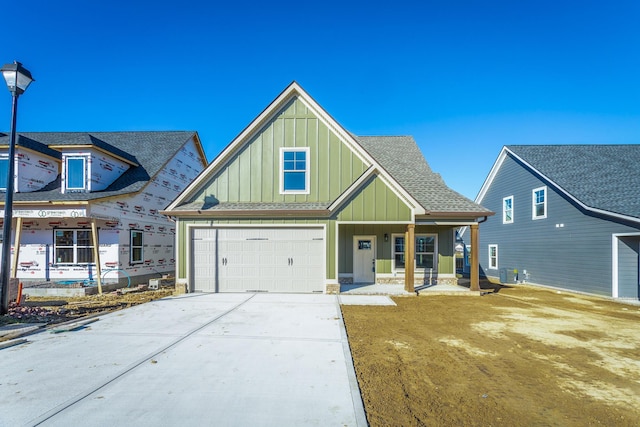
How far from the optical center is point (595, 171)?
15172 mm

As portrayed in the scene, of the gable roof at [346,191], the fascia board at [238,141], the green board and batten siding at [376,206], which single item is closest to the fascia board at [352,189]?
the gable roof at [346,191]

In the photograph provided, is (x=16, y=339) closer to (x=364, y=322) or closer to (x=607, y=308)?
(x=364, y=322)

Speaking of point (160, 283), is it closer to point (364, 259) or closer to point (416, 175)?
point (364, 259)

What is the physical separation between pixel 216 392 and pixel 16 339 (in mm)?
5171

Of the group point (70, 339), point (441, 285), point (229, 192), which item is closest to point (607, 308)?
point (441, 285)

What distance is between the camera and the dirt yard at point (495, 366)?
377 cm

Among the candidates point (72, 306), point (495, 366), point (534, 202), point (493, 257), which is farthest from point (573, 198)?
point (72, 306)

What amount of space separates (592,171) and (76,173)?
23.9 meters

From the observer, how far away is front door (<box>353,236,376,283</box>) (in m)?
14.0

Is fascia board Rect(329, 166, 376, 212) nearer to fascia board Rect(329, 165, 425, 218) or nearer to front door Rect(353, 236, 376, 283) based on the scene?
fascia board Rect(329, 165, 425, 218)

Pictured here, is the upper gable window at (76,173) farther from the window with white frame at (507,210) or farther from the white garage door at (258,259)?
the window with white frame at (507,210)

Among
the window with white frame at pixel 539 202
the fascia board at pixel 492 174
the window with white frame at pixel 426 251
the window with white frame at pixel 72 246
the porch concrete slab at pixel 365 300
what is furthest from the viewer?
the fascia board at pixel 492 174

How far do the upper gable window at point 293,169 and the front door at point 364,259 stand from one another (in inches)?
144

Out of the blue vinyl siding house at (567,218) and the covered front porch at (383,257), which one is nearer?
the blue vinyl siding house at (567,218)
